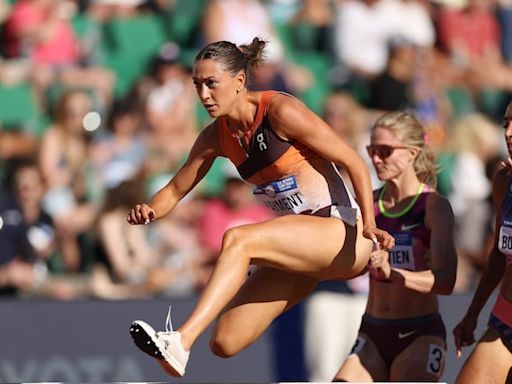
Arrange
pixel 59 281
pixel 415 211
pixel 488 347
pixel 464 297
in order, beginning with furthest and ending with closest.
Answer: pixel 59 281
pixel 464 297
pixel 415 211
pixel 488 347

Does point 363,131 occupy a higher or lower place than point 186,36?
lower

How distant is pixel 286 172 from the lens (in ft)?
19.5

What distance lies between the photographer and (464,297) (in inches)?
344

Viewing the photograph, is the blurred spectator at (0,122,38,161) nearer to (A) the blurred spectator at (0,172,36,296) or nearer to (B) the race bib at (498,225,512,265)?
(A) the blurred spectator at (0,172,36,296)

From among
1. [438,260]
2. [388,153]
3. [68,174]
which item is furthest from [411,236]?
[68,174]

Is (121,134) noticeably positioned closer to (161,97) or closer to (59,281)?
(161,97)

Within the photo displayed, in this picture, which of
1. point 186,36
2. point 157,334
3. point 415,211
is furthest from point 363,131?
point 157,334

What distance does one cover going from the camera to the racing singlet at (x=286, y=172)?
233 inches

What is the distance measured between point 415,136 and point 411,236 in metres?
0.53

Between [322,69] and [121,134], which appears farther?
[322,69]

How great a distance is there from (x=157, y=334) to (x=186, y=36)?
651 cm

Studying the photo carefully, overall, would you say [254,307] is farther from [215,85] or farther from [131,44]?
[131,44]

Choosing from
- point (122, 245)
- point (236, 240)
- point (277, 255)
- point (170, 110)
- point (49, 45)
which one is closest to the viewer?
point (236, 240)

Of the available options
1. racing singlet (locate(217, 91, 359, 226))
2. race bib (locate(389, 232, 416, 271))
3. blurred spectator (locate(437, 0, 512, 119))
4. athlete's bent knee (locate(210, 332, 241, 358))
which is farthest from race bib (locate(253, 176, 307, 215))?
blurred spectator (locate(437, 0, 512, 119))
